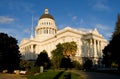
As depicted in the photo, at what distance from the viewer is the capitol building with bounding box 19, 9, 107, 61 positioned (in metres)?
121

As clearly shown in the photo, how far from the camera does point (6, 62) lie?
201 feet

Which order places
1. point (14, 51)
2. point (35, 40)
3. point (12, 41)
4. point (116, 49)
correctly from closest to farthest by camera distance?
point (116, 49) < point (14, 51) < point (12, 41) < point (35, 40)

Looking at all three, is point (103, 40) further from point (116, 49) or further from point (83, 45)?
point (116, 49)

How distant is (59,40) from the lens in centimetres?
12469

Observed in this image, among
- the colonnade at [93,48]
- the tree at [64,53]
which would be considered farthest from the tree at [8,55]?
the colonnade at [93,48]

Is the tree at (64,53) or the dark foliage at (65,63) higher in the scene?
the tree at (64,53)

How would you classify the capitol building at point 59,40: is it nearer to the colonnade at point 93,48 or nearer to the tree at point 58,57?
the colonnade at point 93,48

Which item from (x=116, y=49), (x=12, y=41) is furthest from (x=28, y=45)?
(x=116, y=49)

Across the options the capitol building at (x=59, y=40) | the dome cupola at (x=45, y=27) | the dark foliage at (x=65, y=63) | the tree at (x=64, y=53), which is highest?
the dome cupola at (x=45, y=27)

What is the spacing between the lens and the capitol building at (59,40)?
120738mm

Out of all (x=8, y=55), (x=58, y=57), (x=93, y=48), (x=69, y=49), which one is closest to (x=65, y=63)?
(x=69, y=49)

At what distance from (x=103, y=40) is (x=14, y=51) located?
247 ft

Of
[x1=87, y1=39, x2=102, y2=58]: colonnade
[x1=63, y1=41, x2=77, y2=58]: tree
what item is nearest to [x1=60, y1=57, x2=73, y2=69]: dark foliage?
[x1=63, y1=41, x2=77, y2=58]: tree

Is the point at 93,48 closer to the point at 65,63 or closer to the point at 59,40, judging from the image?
the point at 59,40
